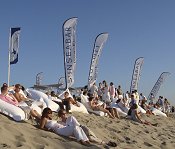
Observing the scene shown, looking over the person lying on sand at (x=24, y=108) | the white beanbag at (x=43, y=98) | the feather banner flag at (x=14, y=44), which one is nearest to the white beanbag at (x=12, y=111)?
the person lying on sand at (x=24, y=108)

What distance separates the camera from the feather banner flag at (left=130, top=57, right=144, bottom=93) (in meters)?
24.1

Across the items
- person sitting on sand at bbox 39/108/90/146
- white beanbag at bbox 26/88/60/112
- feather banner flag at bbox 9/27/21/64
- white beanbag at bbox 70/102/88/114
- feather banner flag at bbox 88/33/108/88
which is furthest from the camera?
feather banner flag at bbox 88/33/108/88

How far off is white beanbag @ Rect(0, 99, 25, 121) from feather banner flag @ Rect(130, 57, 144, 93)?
15.8m

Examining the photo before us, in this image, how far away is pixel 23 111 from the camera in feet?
29.1

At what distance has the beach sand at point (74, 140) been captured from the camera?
22.6 feet

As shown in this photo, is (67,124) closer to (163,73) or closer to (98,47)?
(98,47)

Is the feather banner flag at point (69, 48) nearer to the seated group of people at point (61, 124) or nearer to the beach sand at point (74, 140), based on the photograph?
the beach sand at point (74, 140)

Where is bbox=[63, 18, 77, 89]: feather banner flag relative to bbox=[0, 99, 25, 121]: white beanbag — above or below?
above

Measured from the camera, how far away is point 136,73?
24.6 metres

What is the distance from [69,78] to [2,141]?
1018 centimetres

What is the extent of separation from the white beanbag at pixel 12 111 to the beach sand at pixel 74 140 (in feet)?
0.48

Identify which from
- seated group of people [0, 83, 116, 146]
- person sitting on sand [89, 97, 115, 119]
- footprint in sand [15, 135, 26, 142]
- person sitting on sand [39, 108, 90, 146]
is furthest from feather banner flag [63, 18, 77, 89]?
footprint in sand [15, 135, 26, 142]

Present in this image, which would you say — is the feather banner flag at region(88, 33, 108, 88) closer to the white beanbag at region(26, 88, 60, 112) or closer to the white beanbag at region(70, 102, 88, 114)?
the white beanbag at region(70, 102, 88, 114)

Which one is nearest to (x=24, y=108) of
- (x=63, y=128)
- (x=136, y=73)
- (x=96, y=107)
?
(x=63, y=128)
